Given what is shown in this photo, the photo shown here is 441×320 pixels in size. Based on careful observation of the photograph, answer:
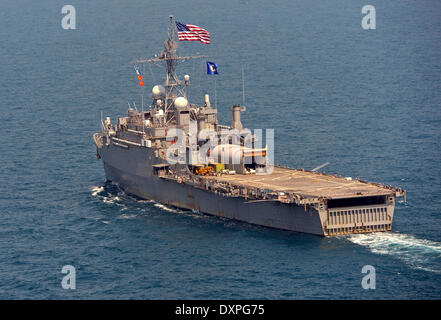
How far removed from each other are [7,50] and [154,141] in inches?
4323

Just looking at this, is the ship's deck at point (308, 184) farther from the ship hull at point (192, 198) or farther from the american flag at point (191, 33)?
the american flag at point (191, 33)

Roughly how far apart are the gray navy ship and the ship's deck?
0.09 metres

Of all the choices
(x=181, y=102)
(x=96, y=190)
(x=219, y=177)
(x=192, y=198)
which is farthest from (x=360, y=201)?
(x=96, y=190)

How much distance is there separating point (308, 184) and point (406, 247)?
1357cm

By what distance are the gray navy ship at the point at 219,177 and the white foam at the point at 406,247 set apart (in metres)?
1.54

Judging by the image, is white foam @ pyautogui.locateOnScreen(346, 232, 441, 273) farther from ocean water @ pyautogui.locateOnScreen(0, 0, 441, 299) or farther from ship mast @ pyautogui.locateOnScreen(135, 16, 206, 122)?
ship mast @ pyautogui.locateOnScreen(135, 16, 206, 122)

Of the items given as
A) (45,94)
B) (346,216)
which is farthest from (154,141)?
(45,94)

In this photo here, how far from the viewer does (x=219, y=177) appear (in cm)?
8775

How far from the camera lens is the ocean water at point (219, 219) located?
7000 centimetres

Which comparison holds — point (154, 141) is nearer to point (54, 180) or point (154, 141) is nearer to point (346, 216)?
point (54, 180)

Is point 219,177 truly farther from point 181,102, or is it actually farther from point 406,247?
point 406,247

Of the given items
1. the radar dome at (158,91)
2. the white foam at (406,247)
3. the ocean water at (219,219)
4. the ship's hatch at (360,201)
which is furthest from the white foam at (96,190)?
the white foam at (406,247)

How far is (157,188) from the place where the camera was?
9250 cm

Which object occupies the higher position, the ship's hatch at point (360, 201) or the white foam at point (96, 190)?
the ship's hatch at point (360, 201)
